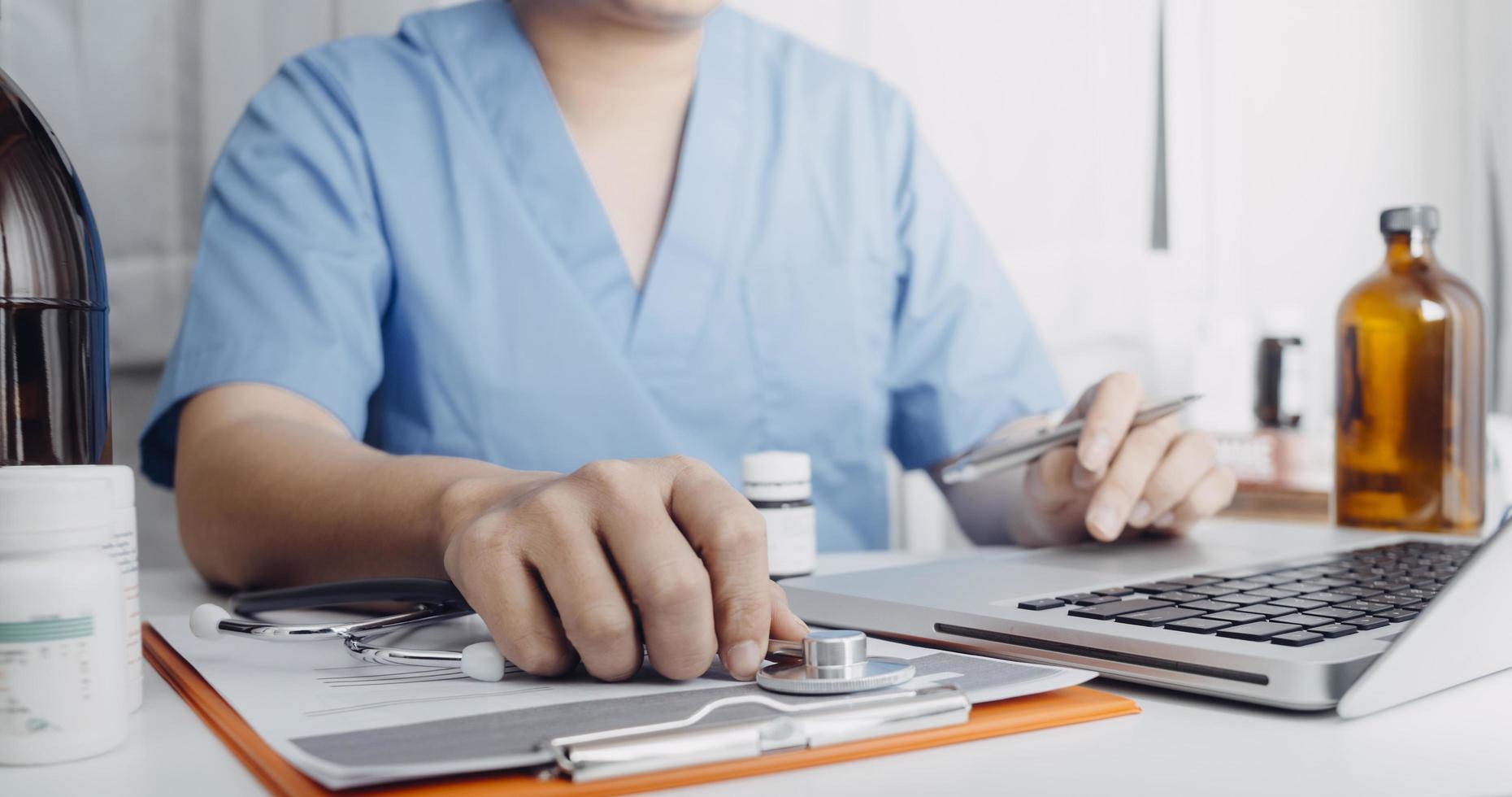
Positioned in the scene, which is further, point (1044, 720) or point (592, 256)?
point (592, 256)

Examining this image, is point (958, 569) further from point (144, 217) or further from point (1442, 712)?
point (144, 217)

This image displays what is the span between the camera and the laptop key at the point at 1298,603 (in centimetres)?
47

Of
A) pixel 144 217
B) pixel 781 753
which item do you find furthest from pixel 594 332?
pixel 781 753

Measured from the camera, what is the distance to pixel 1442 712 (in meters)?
0.40

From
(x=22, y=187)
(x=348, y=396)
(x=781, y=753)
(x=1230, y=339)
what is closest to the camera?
(x=781, y=753)

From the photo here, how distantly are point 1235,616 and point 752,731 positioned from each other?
8.5 inches

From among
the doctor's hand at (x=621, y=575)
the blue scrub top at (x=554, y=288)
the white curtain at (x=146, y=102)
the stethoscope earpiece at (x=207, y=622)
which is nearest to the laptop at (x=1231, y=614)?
the doctor's hand at (x=621, y=575)

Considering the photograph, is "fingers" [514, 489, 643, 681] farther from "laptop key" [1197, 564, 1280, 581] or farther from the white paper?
"laptop key" [1197, 564, 1280, 581]

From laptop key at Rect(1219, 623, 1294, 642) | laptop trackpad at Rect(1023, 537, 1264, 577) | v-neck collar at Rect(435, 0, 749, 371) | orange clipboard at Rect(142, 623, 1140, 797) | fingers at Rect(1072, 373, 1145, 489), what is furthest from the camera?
v-neck collar at Rect(435, 0, 749, 371)

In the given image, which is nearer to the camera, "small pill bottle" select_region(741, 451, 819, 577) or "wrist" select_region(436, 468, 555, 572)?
"wrist" select_region(436, 468, 555, 572)

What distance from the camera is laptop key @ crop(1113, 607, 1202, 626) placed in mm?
449

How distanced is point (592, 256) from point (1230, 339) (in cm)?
92

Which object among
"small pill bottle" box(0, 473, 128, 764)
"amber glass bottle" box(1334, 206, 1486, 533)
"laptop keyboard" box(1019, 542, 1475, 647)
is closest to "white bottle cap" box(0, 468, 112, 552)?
"small pill bottle" box(0, 473, 128, 764)

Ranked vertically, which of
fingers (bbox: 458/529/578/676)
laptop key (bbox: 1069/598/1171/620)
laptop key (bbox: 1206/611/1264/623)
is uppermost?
fingers (bbox: 458/529/578/676)
